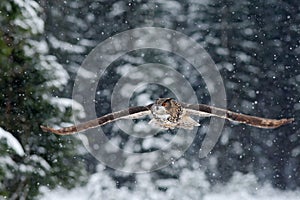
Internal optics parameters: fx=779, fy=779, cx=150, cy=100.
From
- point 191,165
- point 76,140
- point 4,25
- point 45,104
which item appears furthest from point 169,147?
point 4,25

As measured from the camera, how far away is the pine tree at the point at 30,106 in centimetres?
707

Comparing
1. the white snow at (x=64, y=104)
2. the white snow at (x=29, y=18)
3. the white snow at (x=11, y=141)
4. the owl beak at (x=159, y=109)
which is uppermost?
the white snow at (x=29, y=18)

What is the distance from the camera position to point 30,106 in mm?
7625

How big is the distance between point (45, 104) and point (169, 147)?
3.28 meters

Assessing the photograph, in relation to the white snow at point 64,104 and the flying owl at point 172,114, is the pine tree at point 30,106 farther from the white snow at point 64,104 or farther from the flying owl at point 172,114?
the flying owl at point 172,114

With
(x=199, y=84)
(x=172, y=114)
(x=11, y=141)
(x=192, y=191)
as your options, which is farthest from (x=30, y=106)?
(x=199, y=84)

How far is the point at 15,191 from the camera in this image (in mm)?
7504

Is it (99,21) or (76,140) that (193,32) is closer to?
(99,21)

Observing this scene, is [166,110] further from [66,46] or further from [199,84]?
[199,84]

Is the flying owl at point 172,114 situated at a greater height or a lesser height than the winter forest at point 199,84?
lesser

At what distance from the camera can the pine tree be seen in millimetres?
7066

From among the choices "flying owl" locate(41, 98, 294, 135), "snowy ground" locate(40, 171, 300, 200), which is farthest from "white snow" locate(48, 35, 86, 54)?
"flying owl" locate(41, 98, 294, 135)

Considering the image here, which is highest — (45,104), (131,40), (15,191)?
(131,40)

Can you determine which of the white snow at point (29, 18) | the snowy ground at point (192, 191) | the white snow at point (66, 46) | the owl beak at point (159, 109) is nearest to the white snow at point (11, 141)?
the white snow at point (29, 18)
